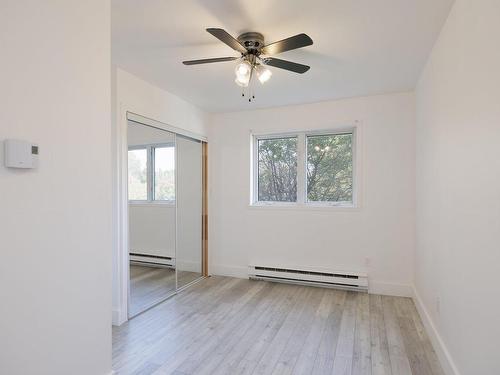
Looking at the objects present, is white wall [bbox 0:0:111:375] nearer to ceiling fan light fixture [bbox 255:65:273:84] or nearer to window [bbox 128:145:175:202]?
ceiling fan light fixture [bbox 255:65:273:84]

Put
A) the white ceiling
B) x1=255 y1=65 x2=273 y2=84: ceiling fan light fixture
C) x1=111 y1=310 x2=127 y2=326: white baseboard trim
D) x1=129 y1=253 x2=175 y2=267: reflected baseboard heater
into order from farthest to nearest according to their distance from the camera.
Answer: x1=129 y1=253 x2=175 y2=267: reflected baseboard heater < x1=111 y1=310 x2=127 y2=326: white baseboard trim < x1=255 y1=65 x2=273 y2=84: ceiling fan light fixture < the white ceiling

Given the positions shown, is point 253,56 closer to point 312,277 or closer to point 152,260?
point 152,260

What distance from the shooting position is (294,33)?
2209 mm

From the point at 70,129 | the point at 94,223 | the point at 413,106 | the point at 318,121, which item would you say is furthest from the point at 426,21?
the point at 94,223

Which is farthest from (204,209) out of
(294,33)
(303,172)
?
(294,33)

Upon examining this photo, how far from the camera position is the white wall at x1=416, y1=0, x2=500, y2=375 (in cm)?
137

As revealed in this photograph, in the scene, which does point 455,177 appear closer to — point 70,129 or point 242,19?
point 242,19

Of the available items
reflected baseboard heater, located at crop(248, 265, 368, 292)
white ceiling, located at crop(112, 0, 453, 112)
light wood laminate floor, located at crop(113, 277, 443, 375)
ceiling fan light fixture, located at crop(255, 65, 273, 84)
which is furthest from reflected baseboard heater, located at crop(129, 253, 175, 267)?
ceiling fan light fixture, located at crop(255, 65, 273, 84)

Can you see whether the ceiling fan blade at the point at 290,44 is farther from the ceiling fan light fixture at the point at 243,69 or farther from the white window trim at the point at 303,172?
the white window trim at the point at 303,172

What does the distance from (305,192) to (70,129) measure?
3.16m

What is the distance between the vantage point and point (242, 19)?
79.4 inches

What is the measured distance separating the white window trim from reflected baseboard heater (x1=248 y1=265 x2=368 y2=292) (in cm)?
86

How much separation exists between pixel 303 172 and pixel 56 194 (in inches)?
126

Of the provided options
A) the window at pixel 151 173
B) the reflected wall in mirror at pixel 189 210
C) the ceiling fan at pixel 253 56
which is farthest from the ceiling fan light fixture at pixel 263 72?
the reflected wall in mirror at pixel 189 210
